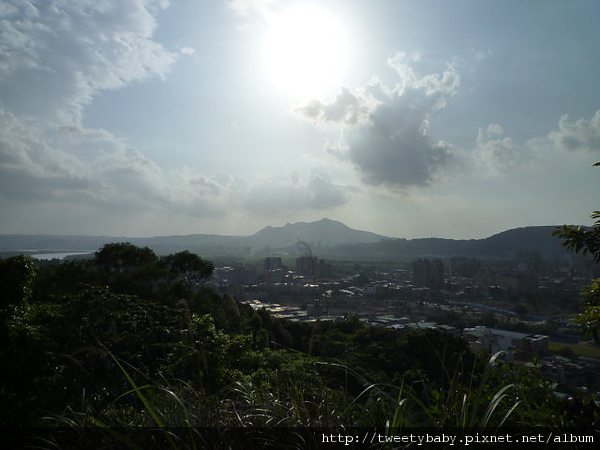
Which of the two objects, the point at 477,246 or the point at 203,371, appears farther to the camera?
the point at 477,246

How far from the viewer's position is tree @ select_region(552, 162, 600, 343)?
2754 millimetres

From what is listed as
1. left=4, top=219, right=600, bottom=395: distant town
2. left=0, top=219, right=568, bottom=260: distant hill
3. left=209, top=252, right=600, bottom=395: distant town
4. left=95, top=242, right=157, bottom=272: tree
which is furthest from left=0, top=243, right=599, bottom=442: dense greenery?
left=0, top=219, right=568, bottom=260: distant hill

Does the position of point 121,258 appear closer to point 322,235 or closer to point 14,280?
point 14,280

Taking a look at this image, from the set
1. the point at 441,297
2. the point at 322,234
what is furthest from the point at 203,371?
the point at 322,234

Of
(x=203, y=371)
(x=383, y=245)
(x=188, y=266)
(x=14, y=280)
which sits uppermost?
(x=383, y=245)

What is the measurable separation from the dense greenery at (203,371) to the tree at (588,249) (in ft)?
2.02

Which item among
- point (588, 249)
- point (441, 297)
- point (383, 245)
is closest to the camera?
point (588, 249)

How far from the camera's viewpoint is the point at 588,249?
3.08 meters

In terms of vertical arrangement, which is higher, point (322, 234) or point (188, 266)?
point (322, 234)

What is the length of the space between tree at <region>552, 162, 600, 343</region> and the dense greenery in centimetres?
61

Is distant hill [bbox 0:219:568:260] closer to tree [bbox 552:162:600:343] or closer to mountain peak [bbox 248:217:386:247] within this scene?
mountain peak [bbox 248:217:386:247]

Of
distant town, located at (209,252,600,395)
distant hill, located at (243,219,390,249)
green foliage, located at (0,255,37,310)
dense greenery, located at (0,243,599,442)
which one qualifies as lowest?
distant town, located at (209,252,600,395)

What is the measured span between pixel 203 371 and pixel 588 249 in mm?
4592

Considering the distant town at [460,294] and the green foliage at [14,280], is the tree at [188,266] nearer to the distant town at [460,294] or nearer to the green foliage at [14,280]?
the distant town at [460,294]
